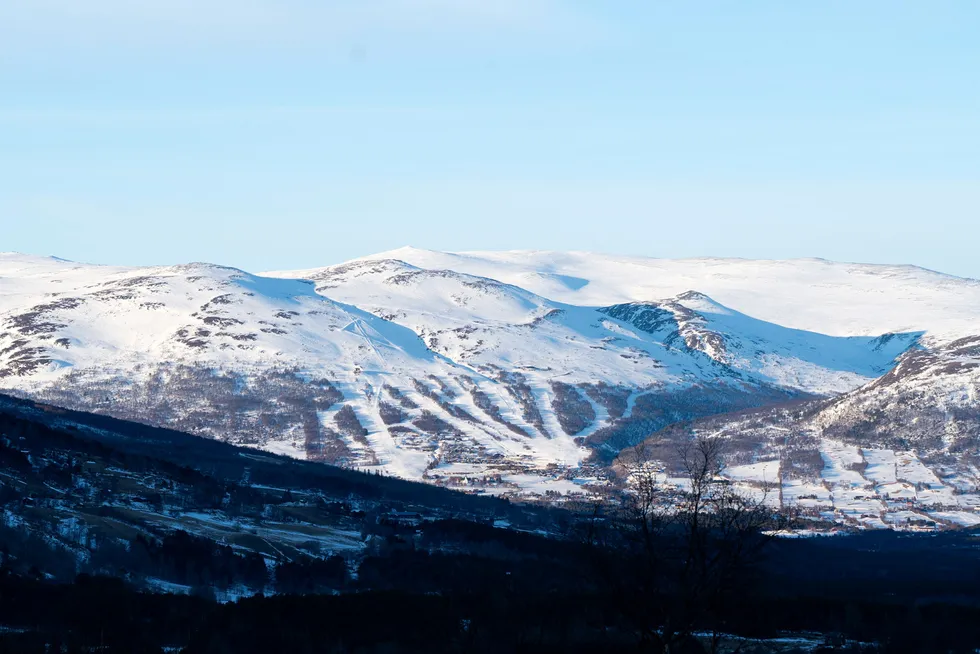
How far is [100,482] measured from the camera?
19712 centimetres

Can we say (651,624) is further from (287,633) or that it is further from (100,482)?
(100,482)

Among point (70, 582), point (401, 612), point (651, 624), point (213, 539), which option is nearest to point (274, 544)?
point (213, 539)

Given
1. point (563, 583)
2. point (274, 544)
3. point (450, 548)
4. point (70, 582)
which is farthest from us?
point (450, 548)

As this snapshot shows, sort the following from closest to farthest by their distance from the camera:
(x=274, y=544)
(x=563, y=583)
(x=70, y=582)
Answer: (x=70, y=582)
(x=563, y=583)
(x=274, y=544)

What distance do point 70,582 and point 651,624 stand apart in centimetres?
8483

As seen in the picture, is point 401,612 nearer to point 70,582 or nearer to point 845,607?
point 70,582

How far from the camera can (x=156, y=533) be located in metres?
169

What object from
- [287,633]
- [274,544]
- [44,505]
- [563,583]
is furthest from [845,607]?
[44,505]

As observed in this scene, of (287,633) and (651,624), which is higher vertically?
(651,624)

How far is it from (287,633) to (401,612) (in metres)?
14.4

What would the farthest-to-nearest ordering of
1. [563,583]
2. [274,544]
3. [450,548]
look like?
[450,548] < [274,544] < [563,583]

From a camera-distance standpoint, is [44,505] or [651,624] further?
[44,505]

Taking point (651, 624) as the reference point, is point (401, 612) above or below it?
below

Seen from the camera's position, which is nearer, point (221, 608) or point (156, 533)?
point (221, 608)
